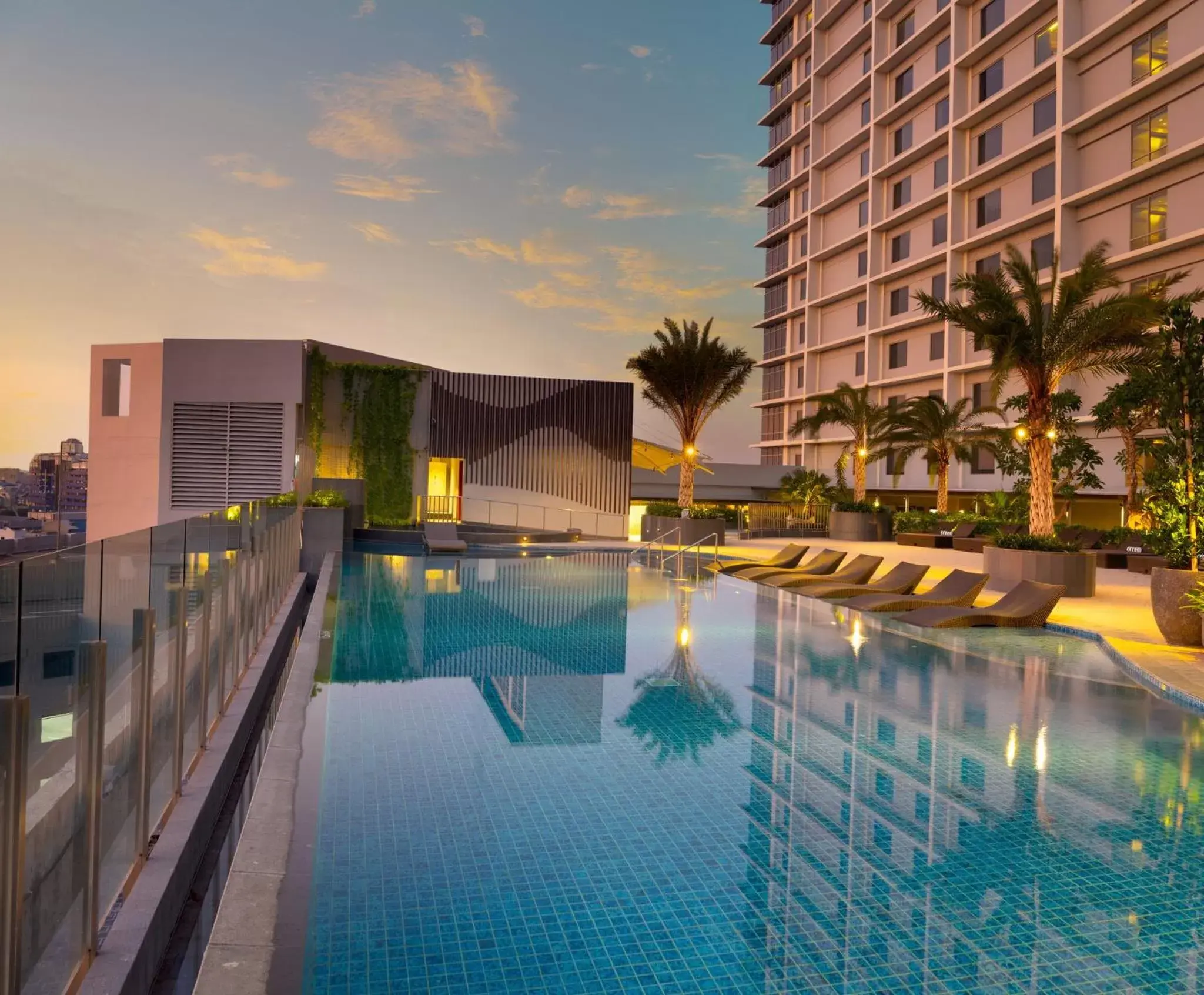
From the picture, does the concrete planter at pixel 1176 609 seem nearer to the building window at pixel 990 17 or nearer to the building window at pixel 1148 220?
the building window at pixel 1148 220

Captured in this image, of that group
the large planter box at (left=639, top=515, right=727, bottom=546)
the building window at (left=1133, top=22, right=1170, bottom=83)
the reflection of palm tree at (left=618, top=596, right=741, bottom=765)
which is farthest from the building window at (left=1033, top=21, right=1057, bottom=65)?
the reflection of palm tree at (left=618, top=596, right=741, bottom=765)

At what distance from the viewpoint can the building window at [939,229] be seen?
39.6m

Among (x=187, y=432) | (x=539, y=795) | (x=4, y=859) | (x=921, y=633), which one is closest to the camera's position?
(x=4, y=859)

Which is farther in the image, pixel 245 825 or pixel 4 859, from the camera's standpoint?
pixel 245 825

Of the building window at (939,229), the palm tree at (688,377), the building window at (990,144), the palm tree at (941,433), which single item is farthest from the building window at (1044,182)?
the palm tree at (688,377)

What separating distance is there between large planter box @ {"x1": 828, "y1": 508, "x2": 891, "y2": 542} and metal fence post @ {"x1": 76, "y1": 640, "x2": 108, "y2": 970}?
Answer: 28480mm

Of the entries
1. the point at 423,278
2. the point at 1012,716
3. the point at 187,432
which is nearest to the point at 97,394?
the point at 187,432

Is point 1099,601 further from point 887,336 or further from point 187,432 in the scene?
point 887,336

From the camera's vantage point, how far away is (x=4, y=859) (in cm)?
209

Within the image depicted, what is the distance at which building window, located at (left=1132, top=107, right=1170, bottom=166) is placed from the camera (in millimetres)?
28797

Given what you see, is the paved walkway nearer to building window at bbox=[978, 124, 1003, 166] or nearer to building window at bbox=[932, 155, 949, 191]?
building window at bbox=[978, 124, 1003, 166]

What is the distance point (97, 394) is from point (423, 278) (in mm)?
15796

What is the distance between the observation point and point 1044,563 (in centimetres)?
1546

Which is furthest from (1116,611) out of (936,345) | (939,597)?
(936,345)
